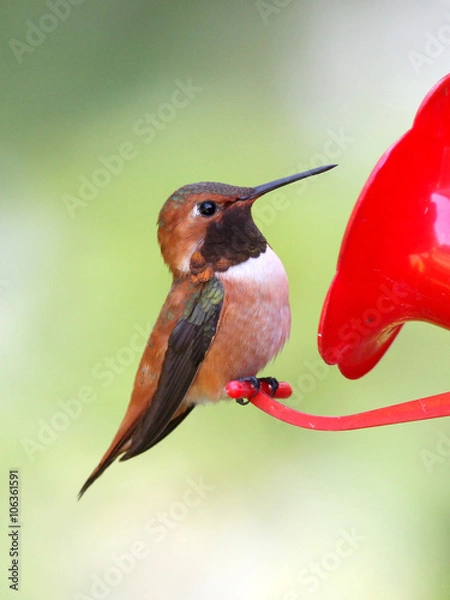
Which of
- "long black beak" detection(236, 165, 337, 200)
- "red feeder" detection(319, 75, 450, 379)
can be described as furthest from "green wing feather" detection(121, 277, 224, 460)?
"red feeder" detection(319, 75, 450, 379)

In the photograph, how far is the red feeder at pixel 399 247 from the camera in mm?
1375

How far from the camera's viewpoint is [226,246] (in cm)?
189

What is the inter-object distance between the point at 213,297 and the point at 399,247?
53 cm

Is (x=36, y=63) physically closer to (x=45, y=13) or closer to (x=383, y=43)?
(x=45, y=13)

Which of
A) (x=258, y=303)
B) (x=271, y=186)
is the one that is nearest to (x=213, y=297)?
(x=258, y=303)

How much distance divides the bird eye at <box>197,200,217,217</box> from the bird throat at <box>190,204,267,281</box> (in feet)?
0.08

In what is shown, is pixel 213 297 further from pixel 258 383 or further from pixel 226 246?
pixel 258 383

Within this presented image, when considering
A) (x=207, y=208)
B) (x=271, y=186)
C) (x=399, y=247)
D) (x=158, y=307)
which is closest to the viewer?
(x=399, y=247)

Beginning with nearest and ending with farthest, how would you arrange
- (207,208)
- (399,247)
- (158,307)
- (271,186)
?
(399,247)
(271,186)
(207,208)
(158,307)

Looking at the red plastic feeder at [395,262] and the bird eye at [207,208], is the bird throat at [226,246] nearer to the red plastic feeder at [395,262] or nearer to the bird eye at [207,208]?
the bird eye at [207,208]

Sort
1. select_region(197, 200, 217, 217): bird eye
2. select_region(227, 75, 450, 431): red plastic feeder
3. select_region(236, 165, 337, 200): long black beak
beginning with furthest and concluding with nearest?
select_region(197, 200, 217, 217): bird eye, select_region(236, 165, 337, 200): long black beak, select_region(227, 75, 450, 431): red plastic feeder

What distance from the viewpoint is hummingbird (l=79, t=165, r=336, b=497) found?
1853 millimetres

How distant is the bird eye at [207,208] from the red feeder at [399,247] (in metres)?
0.50

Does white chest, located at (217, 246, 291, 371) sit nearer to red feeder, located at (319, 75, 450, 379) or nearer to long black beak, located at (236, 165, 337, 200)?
long black beak, located at (236, 165, 337, 200)
